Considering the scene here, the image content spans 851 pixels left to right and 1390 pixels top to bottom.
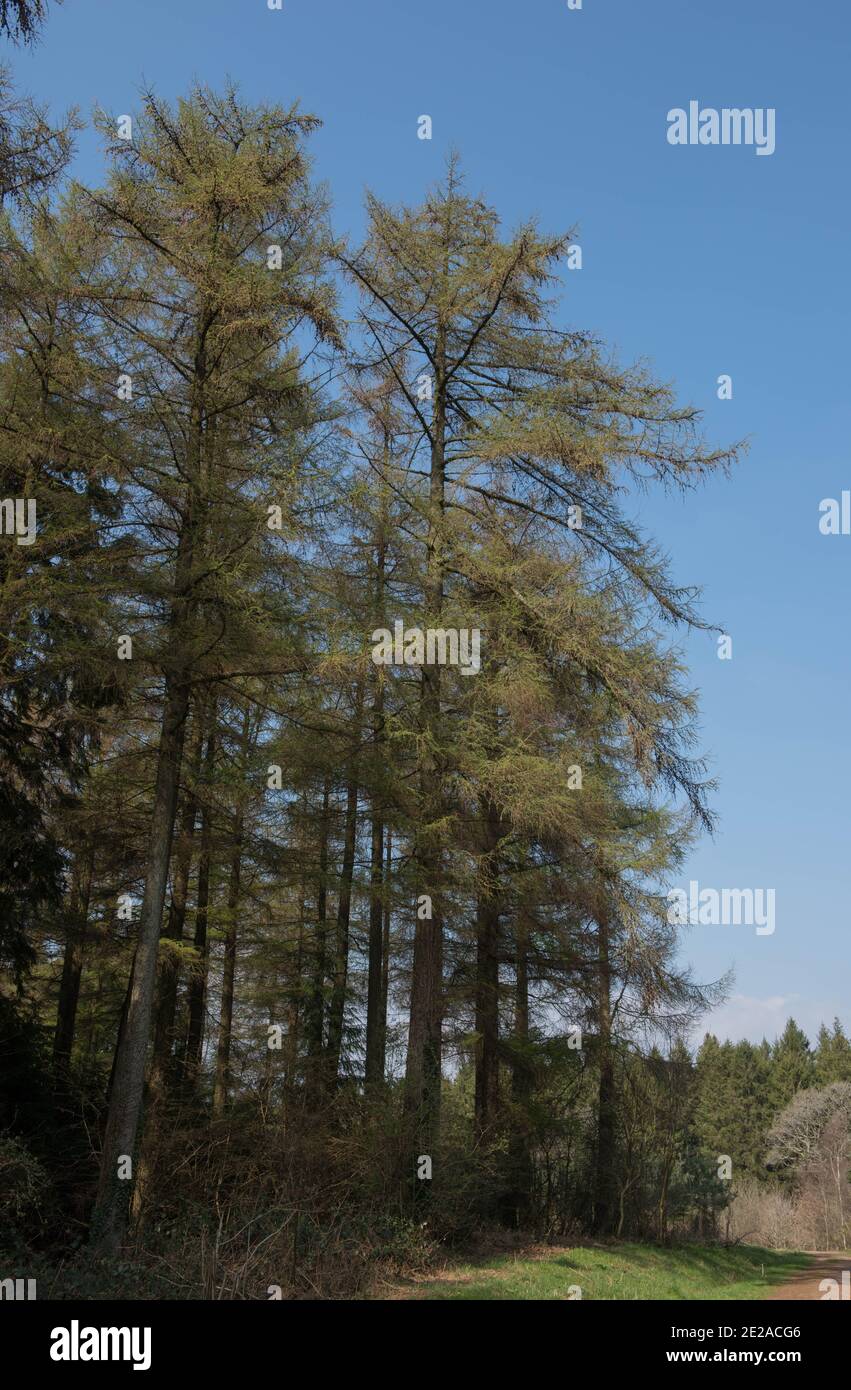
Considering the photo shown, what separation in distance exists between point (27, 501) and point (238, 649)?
2819mm

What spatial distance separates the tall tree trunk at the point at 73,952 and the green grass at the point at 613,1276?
6996mm

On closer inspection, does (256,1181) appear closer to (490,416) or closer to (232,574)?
(232,574)

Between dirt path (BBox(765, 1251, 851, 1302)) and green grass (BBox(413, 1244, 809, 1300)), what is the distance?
295 millimetres

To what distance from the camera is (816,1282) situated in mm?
18188

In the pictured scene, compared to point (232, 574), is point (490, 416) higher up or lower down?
higher up

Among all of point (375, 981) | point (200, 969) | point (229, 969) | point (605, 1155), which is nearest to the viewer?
point (200, 969)

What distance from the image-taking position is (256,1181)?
1296 cm

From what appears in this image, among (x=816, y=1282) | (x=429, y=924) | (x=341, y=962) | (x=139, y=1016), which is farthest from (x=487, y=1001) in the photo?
(x=816, y=1282)

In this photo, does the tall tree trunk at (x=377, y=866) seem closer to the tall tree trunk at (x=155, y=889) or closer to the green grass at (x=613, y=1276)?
the tall tree trunk at (x=155, y=889)

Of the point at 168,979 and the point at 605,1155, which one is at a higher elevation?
the point at 168,979

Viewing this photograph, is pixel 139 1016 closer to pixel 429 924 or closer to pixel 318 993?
pixel 429 924

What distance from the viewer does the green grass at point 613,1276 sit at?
10914mm

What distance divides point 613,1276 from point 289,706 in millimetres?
8057
